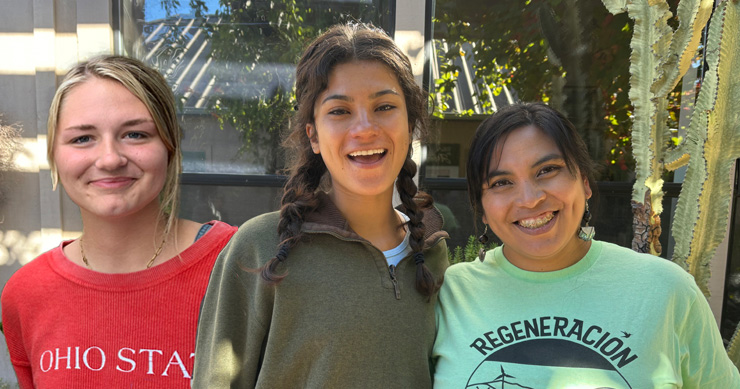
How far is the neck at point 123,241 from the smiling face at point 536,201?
3.61 feet

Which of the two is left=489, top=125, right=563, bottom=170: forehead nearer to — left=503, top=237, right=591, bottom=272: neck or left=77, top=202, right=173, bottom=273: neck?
left=503, top=237, right=591, bottom=272: neck

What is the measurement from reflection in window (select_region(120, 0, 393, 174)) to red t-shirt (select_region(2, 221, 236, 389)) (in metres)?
3.01

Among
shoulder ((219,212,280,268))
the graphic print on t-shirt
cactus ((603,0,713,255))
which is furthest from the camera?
cactus ((603,0,713,255))

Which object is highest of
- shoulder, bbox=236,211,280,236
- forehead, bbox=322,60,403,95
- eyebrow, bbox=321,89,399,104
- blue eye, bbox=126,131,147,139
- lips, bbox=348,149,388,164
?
forehead, bbox=322,60,403,95

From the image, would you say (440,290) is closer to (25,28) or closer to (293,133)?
(293,133)

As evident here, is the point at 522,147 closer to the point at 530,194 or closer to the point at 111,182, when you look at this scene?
the point at 530,194

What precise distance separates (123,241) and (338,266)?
0.75 m

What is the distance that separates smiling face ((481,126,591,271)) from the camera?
1.58 metres

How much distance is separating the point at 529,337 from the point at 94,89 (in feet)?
4.86

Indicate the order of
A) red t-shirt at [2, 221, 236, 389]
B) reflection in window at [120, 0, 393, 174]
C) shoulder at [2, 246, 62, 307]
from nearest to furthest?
red t-shirt at [2, 221, 236, 389] → shoulder at [2, 246, 62, 307] → reflection in window at [120, 0, 393, 174]

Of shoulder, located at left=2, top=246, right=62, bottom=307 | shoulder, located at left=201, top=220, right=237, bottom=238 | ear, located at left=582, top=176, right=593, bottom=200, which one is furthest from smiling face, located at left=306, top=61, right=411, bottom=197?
shoulder, located at left=2, top=246, right=62, bottom=307

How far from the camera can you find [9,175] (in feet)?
14.5

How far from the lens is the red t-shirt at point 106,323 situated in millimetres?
1646

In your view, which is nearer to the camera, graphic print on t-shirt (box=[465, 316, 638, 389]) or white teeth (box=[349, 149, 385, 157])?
graphic print on t-shirt (box=[465, 316, 638, 389])
